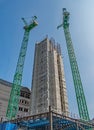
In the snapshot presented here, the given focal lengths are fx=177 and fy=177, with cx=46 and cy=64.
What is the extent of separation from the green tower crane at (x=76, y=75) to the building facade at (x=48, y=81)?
7.15 m

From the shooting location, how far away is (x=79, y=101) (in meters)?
74.4

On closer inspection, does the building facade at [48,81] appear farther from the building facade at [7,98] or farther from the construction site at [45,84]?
the building facade at [7,98]

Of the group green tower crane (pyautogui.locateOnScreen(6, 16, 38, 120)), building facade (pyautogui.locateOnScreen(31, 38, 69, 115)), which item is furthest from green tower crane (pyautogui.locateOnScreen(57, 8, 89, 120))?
green tower crane (pyautogui.locateOnScreen(6, 16, 38, 120))

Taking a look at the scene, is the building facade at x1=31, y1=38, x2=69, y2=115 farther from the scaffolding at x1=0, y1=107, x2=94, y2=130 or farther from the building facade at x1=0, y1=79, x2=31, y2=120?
the scaffolding at x1=0, y1=107, x2=94, y2=130

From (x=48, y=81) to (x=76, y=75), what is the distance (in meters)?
13.3

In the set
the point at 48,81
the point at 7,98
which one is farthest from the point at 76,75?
the point at 7,98

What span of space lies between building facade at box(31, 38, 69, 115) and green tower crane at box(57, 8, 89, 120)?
715 centimetres

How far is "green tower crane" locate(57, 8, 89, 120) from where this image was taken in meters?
72.8

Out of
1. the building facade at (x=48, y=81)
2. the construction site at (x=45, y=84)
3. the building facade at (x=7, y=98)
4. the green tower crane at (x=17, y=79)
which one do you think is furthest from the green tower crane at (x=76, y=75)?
the building facade at (x=7, y=98)

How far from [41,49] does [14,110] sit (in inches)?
1592

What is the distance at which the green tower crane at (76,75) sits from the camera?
72.8 m

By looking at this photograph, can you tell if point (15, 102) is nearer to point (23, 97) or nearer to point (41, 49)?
point (23, 97)

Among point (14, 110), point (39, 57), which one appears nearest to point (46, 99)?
point (14, 110)

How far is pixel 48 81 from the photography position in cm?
8300
